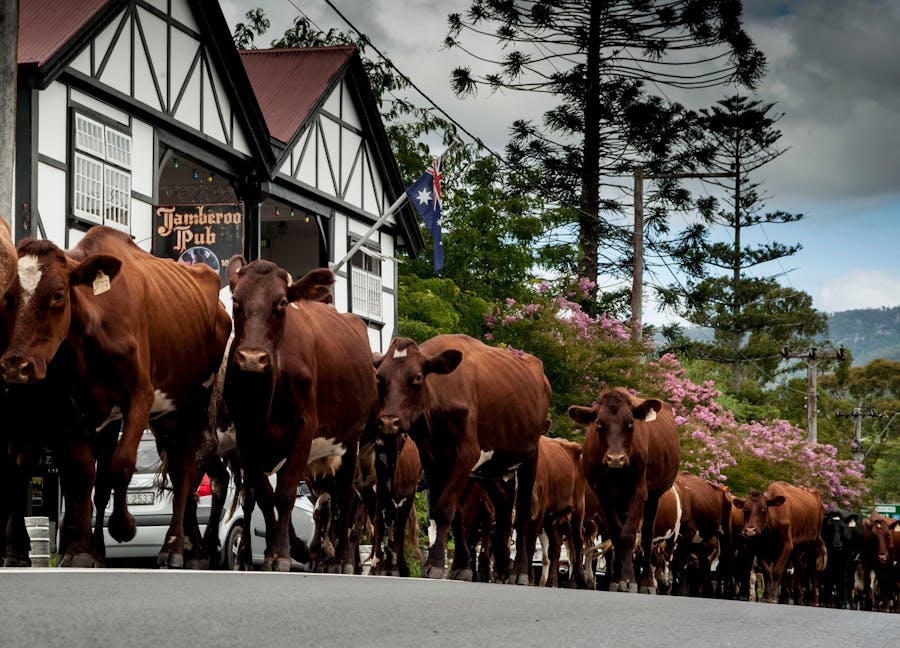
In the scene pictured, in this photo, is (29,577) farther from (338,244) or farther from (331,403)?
(338,244)

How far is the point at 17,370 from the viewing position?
9477mm

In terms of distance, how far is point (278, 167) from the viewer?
28.4 meters

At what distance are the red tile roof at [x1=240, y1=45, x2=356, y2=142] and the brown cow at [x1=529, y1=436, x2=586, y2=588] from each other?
416 inches

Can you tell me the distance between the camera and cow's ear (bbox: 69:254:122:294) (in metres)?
10.2

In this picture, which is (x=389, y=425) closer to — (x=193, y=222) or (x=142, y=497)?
(x=142, y=497)

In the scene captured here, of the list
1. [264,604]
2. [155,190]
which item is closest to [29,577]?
[264,604]

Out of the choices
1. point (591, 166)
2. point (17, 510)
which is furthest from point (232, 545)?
point (591, 166)

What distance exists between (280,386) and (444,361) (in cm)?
277

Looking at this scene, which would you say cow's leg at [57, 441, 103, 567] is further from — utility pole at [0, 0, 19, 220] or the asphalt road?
utility pole at [0, 0, 19, 220]

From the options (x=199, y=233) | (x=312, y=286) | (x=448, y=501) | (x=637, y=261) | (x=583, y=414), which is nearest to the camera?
(x=312, y=286)

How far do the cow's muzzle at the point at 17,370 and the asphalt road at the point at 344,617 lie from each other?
5.51 feet

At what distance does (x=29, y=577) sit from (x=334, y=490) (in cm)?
723

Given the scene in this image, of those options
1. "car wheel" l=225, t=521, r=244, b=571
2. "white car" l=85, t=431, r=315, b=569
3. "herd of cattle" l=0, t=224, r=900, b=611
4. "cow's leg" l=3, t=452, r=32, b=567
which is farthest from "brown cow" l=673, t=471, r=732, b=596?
"cow's leg" l=3, t=452, r=32, b=567

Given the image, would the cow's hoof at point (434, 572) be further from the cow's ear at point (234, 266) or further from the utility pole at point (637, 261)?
the utility pole at point (637, 261)
